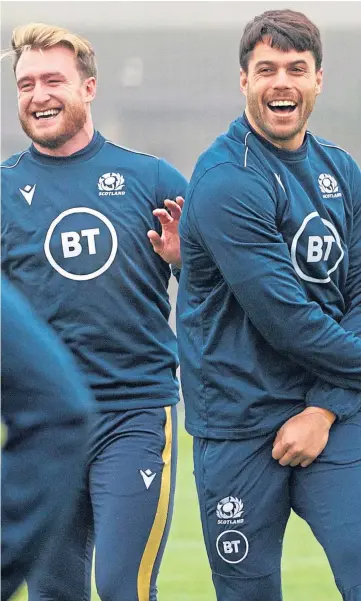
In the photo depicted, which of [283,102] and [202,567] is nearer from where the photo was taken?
[283,102]

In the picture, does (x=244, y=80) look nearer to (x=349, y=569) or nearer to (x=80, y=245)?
(x=80, y=245)

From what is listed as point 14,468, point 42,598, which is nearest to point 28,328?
point 14,468

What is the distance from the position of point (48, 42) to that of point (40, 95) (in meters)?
0.19

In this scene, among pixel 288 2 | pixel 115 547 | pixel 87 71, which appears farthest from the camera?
pixel 288 2

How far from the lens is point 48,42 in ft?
12.5

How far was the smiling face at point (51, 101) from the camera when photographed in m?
3.75

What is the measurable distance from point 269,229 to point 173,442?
2.81ft

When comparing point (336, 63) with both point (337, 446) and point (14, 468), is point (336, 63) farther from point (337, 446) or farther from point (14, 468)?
point (14, 468)

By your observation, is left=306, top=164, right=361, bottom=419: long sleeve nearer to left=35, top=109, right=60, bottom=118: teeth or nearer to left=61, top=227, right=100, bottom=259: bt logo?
left=61, top=227, right=100, bottom=259: bt logo

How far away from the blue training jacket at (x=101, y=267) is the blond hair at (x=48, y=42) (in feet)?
1.15

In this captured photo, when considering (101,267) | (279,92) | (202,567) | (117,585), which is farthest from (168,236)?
(202,567)

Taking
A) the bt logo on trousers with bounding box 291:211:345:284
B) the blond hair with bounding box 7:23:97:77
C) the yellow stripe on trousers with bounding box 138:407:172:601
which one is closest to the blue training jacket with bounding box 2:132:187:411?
the yellow stripe on trousers with bounding box 138:407:172:601

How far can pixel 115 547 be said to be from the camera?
3.41 meters

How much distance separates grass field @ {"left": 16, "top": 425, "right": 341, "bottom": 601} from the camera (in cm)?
489
